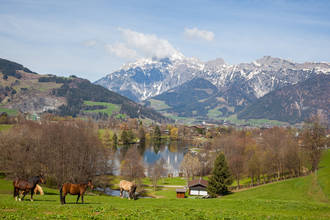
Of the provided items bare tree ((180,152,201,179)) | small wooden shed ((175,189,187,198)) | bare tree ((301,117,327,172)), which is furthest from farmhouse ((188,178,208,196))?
bare tree ((301,117,327,172))

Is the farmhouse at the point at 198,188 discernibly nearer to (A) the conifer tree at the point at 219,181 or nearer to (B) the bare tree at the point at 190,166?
(A) the conifer tree at the point at 219,181

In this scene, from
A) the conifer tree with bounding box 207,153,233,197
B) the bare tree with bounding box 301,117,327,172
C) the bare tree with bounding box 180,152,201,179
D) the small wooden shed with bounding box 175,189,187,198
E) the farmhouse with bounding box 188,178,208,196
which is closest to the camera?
the small wooden shed with bounding box 175,189,187,198

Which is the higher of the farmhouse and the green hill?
the green hill

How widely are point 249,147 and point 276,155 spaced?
28074 millimetres

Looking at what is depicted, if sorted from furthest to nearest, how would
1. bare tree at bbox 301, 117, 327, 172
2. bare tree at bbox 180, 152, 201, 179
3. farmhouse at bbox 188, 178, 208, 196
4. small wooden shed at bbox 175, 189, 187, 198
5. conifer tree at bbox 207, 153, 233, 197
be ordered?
bare tree at bbox 180, 152, 201, 179
farmhouse at bbox 188, 178, 208, 196
bare tree at bbox 301, 117, 327, 172
conifer tree at bbox 207, 153, 233, 197
small wooden shed at bbox 175, 189, 187, 198

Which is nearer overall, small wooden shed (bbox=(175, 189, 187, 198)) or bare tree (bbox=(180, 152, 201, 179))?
small wooden shed (bbox=(175, 189, 187, 198))

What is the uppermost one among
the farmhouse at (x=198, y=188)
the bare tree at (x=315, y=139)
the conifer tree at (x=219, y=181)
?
the bare tree at (x=315, y=139)

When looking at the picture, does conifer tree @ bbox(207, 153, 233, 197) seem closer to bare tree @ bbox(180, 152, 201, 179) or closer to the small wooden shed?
the small wooden shed

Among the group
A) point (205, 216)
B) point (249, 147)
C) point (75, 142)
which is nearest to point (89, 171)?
point (75, 142)

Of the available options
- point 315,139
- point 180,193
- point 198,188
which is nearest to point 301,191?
point 315,139

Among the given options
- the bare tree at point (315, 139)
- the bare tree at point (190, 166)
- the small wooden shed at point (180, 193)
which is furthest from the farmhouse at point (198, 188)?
the bare tree at point (315, 139)

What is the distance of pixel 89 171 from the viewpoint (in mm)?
66188

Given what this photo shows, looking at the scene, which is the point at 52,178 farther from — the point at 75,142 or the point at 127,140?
the point at 127,140

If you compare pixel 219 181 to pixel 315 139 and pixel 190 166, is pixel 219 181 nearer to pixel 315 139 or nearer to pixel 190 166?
pixel 315 139
